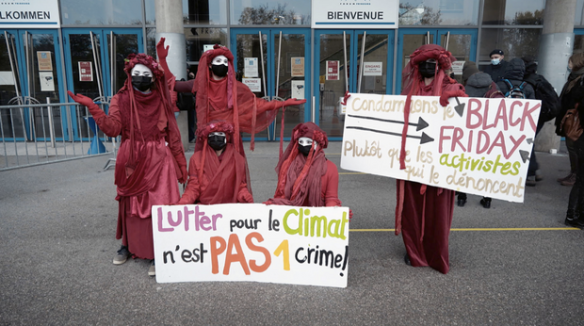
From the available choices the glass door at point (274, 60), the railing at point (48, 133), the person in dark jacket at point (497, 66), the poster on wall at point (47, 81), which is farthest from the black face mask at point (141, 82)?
the poster on wall at point (47, 81)

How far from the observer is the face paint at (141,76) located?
3244mm

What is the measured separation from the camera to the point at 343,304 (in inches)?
115

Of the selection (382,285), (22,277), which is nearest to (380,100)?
(382,285)

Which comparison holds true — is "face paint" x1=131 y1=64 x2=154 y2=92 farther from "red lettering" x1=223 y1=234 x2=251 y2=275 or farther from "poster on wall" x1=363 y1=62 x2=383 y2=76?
"poster on wall" x1=363 y1=62 x2=383 y2=76

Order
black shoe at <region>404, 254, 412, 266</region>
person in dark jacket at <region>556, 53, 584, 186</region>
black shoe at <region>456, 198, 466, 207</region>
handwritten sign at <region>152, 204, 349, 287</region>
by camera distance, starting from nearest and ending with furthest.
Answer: handwritten sign at <region>152, 204, 349, 287</region> < black shoe at <region>404, 254, 412, 266</region> < person in dark jacket at <region>556, 53, 584, 186</region> < black shoe at <region>456, 198, 466, 207</region>

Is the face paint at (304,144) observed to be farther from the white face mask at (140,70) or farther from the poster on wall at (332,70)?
the poster on wall at (332,70)

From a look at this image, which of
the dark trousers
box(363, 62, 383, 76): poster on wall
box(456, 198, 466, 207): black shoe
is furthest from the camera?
box(363, 62, 383, 76): poster on wall

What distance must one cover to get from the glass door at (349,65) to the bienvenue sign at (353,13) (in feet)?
0.62

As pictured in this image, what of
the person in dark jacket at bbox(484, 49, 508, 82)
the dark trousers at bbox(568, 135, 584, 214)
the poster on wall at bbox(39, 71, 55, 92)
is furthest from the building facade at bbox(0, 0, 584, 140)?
the dark trousers at bbox(568, 135, 584, 214)

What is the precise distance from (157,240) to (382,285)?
1815 millimetres

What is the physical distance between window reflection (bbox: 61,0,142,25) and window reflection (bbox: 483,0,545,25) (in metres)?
8.73

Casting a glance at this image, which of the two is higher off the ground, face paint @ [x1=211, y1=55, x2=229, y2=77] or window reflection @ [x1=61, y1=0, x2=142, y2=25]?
window reflection @ [x1=61, y1=0, x2=142, y2=25]

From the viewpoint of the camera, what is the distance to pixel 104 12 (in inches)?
392

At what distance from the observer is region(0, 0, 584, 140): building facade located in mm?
9922
